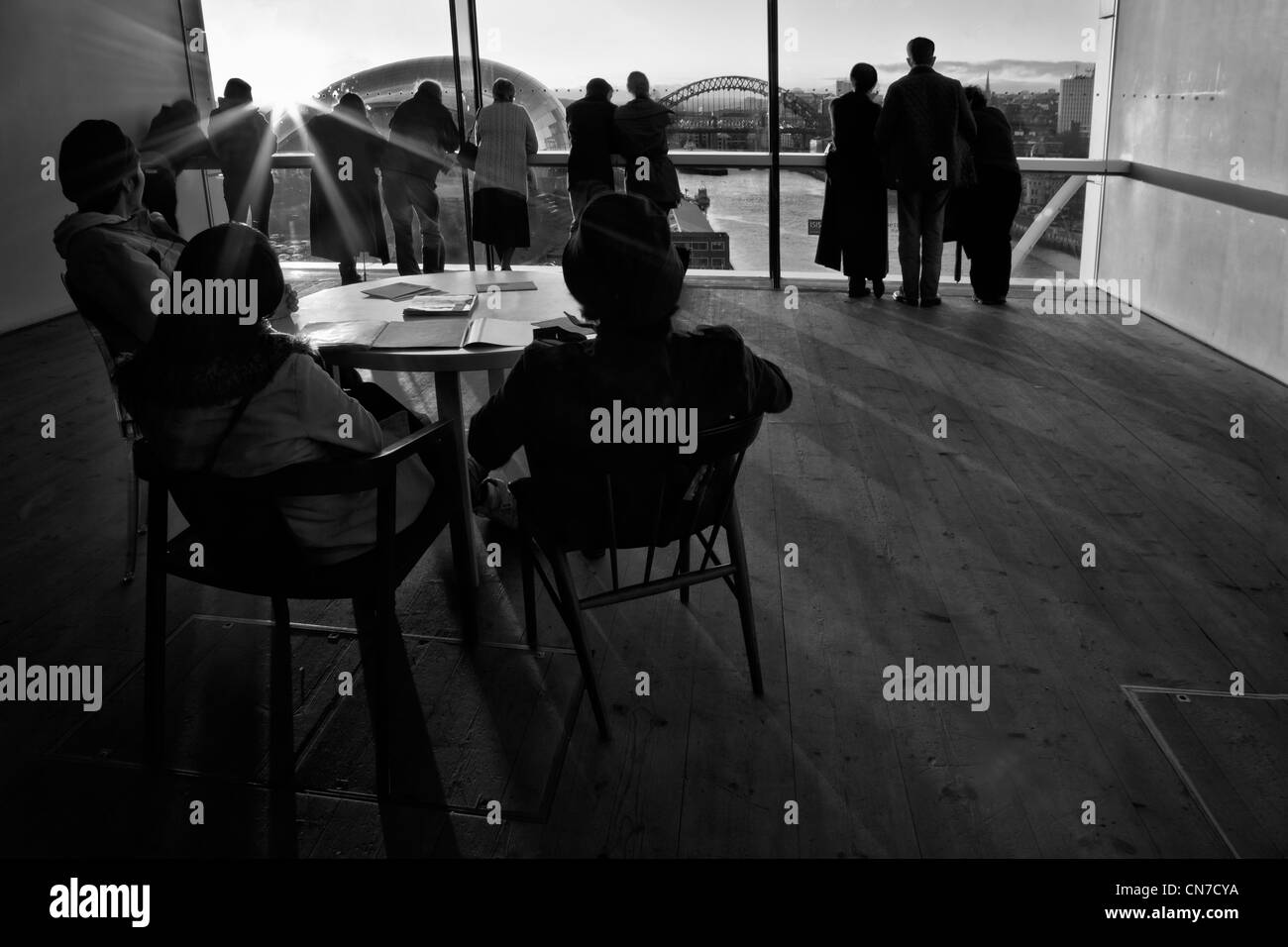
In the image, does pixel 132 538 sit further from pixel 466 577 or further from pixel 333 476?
pixel 333 476

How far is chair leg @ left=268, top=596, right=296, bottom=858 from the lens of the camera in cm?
180

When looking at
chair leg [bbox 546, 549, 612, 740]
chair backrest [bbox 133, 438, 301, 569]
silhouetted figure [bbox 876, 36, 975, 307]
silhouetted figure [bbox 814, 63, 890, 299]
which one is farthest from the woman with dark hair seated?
silhouetted figure [bbox 814, 63, 890, 299]

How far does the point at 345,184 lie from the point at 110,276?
4072mm

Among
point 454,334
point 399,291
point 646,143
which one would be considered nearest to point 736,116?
point 646,143

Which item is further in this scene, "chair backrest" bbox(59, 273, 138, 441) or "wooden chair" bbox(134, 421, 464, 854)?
"chair backrest" bbox(59, 273, 138, 441)

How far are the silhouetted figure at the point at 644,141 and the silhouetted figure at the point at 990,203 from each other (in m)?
1.73

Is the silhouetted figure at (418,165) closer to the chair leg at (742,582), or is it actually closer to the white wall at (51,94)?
the white wall at (51,94)

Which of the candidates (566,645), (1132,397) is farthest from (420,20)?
(566,645)

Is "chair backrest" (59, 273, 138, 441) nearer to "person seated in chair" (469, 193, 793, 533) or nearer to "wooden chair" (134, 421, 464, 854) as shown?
"wooden chair" (134, 421, 464, 854)

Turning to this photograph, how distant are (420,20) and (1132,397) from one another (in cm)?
497

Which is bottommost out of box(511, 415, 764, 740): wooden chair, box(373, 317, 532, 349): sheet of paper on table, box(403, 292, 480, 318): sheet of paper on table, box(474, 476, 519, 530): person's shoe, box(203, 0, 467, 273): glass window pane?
box(474, 476, 519, 530): person's shoe

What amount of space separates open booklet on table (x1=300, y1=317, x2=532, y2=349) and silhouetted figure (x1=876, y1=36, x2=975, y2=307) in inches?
152

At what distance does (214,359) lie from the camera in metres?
1.75

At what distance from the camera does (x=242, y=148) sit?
22.6 ft
